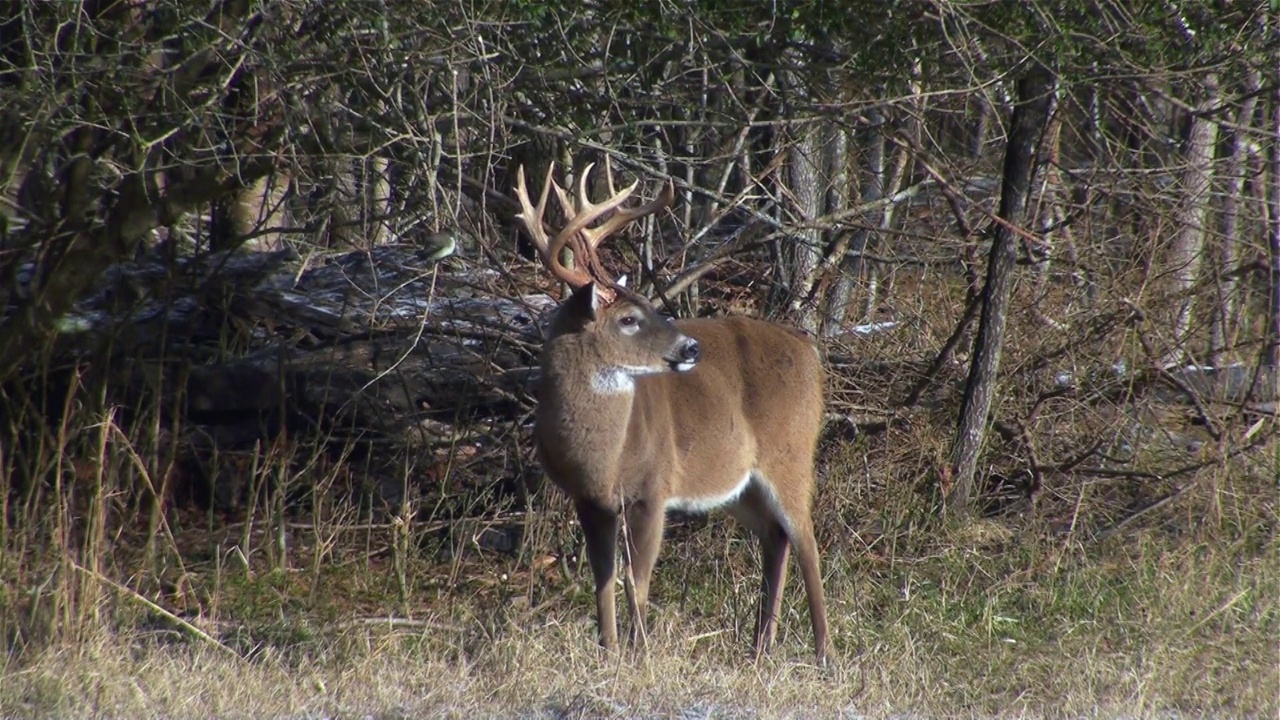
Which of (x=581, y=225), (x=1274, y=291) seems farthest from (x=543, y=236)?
(x=1274, y=291)

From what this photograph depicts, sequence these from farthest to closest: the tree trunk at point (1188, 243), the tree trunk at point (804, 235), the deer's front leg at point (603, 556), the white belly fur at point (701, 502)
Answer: the tree trunk at point (804, 235) → the tree trunk at point (1188, 243) → the white belly fur at point (701, 502) → the deer's front leg at point (603, 556)

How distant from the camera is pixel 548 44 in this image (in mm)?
6781

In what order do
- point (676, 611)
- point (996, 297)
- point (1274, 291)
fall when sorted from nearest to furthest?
point (676, 611) < point (996, 297) < point (1274, 291)

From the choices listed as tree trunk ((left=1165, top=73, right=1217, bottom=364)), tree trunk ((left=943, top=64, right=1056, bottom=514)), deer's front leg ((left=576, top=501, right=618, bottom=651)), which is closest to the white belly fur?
deer's front leg ((left=576, top=501, right=618, bottom=651))

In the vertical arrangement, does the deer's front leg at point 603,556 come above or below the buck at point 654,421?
below

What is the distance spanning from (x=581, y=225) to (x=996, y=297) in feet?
7.79

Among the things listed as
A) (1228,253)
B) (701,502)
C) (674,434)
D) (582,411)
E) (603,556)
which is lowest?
(603,556)

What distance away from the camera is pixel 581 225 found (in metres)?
6.59

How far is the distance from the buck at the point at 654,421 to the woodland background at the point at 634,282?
1.12 ft

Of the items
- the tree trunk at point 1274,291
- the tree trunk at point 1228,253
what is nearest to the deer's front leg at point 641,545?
the tree trunk at point 1228,253

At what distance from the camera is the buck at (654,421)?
6500mm

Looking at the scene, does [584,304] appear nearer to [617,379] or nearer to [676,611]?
[617,379]

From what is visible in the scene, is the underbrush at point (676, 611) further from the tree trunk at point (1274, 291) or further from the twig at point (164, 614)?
the tree trunk at point (1274, 291)

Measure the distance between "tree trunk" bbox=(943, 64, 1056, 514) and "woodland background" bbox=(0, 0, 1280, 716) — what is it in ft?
0.07
